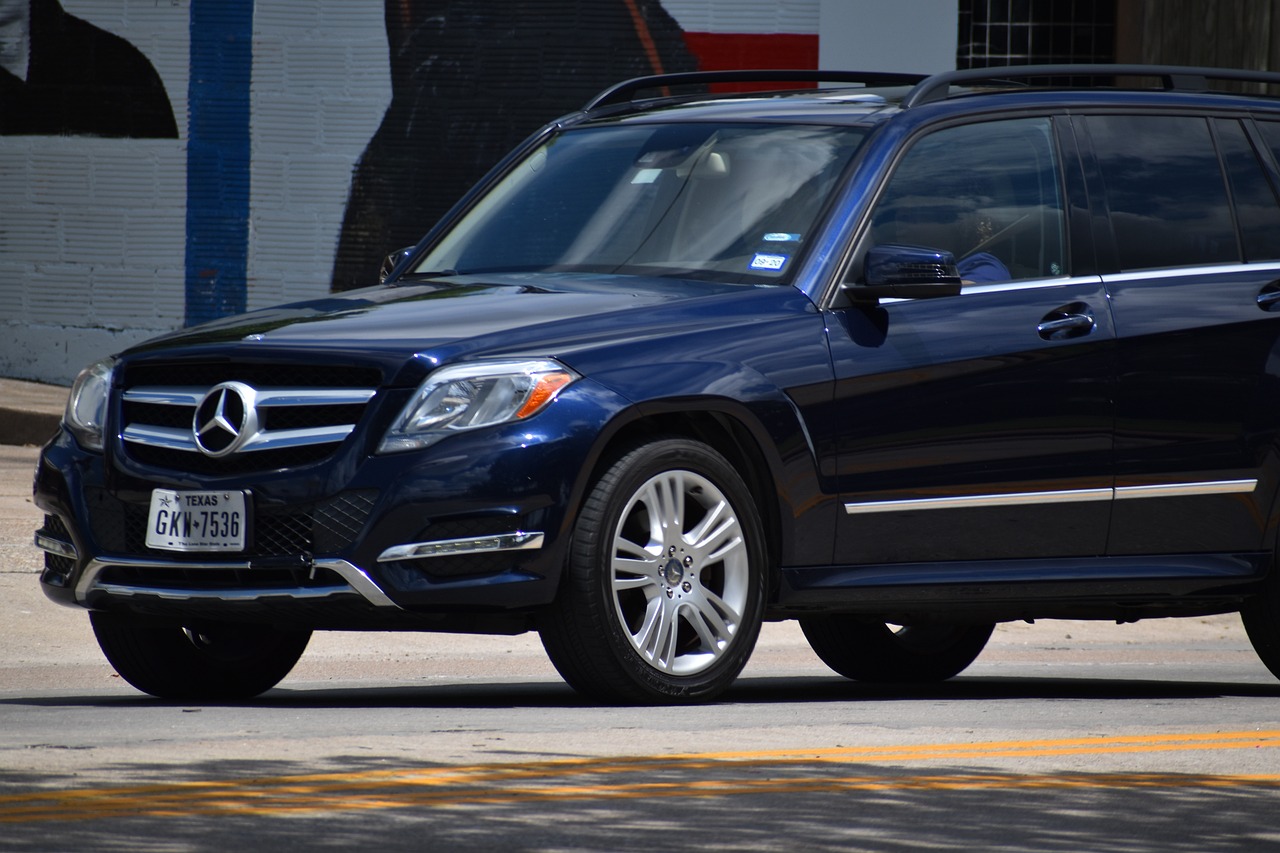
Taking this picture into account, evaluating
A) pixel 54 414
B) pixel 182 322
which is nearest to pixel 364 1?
pixel 182 322

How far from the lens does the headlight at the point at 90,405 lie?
713 cm

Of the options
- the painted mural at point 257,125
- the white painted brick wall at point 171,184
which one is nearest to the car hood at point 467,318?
the painted mural at point 257,125

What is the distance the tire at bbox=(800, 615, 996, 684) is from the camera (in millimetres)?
9047

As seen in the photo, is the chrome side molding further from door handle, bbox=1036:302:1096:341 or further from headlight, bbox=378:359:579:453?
headlight, bbox=378:359:579:453

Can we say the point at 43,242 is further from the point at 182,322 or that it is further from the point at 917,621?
the point at 917,621

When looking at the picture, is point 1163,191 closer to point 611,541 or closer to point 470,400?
point 611,541

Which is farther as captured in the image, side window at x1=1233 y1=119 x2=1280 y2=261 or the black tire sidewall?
side window at x1=1233 y1=119 x2=1280 y2=261

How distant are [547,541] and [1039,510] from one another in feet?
6.13

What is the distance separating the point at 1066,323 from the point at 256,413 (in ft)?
8.58

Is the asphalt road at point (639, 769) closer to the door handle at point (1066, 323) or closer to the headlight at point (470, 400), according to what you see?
the headlight at point (470, 400)

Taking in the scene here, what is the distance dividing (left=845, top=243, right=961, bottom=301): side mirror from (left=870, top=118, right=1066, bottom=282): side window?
0.25 metres

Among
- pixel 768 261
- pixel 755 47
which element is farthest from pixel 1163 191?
pixel 755 47

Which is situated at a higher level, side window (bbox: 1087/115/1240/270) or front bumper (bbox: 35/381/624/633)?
side window (bbox: 1087/115/1240/270)

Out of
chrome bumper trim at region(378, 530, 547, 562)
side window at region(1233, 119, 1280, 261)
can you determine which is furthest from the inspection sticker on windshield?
side window at region(1233, 119, 1280, 261)
